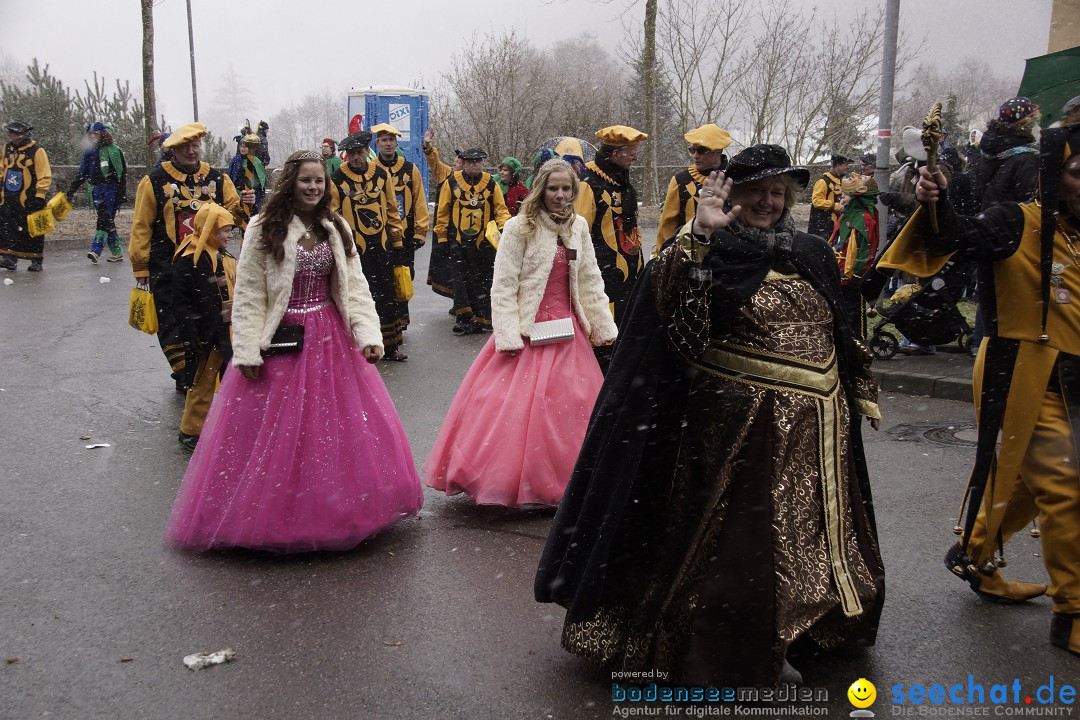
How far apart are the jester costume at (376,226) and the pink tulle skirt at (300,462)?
16.5 ft

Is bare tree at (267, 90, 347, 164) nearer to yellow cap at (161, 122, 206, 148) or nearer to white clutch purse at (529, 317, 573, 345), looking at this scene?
yellow cap at (161, 122, 206, 148)

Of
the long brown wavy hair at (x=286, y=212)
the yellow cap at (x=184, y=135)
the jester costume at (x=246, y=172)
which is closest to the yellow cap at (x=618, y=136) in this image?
the long brown wavy hair at (x=286, y=212)

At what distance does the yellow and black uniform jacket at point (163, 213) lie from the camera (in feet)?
25.8

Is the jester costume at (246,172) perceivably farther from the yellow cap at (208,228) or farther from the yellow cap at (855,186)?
the yellow cap at (855,186)

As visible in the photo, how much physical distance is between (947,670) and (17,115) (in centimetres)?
2927

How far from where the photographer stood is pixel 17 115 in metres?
27.6

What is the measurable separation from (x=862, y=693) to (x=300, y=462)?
284 centimetres

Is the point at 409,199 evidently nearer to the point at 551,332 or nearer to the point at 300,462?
the point at 551,332

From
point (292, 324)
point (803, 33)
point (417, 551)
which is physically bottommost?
point (417, 551)

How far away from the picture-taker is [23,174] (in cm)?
1602

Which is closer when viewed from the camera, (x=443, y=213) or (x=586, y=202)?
(x=586, y=202)

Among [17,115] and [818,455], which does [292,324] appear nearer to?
[818,455]

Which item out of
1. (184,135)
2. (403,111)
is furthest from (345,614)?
(403,111)

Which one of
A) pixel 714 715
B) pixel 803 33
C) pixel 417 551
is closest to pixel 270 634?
pixel 417 551
